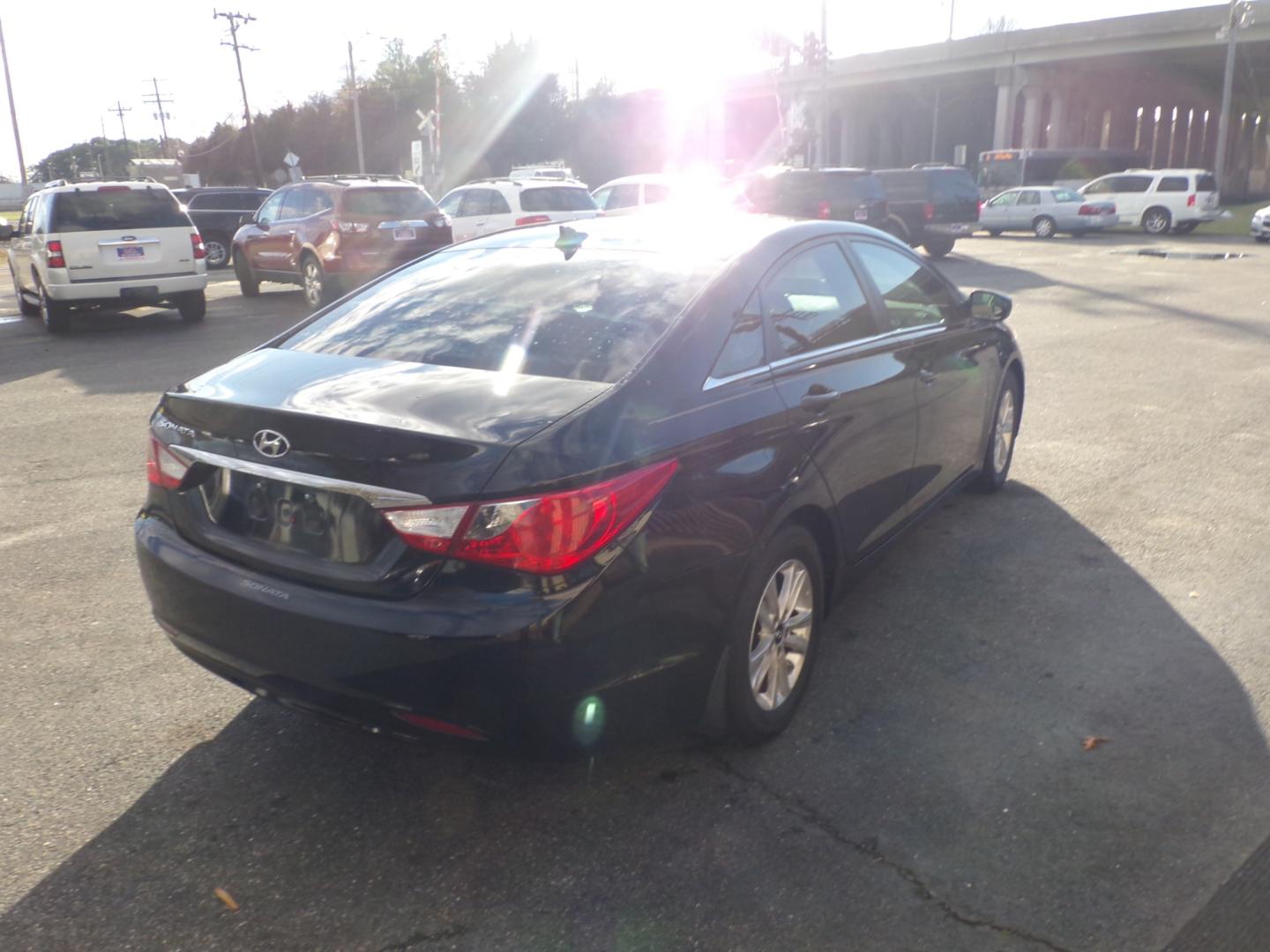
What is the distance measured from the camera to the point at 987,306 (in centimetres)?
549

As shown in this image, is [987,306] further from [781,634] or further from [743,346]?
[781,634]

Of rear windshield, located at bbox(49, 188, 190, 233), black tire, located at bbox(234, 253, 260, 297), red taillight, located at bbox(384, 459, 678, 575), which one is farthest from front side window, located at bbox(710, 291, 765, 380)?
black tire, located at bbox(234, 253, 260, 297)

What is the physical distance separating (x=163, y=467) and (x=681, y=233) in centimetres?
195

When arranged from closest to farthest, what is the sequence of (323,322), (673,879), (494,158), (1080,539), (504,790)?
(673,879), (504,790), (323,322), (1080,539), (494,158)

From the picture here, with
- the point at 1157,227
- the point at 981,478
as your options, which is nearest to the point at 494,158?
the point at 1157,227

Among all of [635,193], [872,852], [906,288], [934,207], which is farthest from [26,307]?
[934,207]

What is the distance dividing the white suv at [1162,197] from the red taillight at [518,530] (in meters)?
30.3

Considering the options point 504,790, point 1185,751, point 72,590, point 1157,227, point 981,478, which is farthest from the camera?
point 1157,227

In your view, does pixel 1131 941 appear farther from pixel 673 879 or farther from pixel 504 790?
pixel 504 790

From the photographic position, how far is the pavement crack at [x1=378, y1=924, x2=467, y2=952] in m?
2.69

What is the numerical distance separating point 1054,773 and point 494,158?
59909 mm

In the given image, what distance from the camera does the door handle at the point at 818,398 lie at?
371 centimetres

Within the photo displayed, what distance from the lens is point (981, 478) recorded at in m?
6.16

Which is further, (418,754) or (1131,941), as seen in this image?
(418,754)
